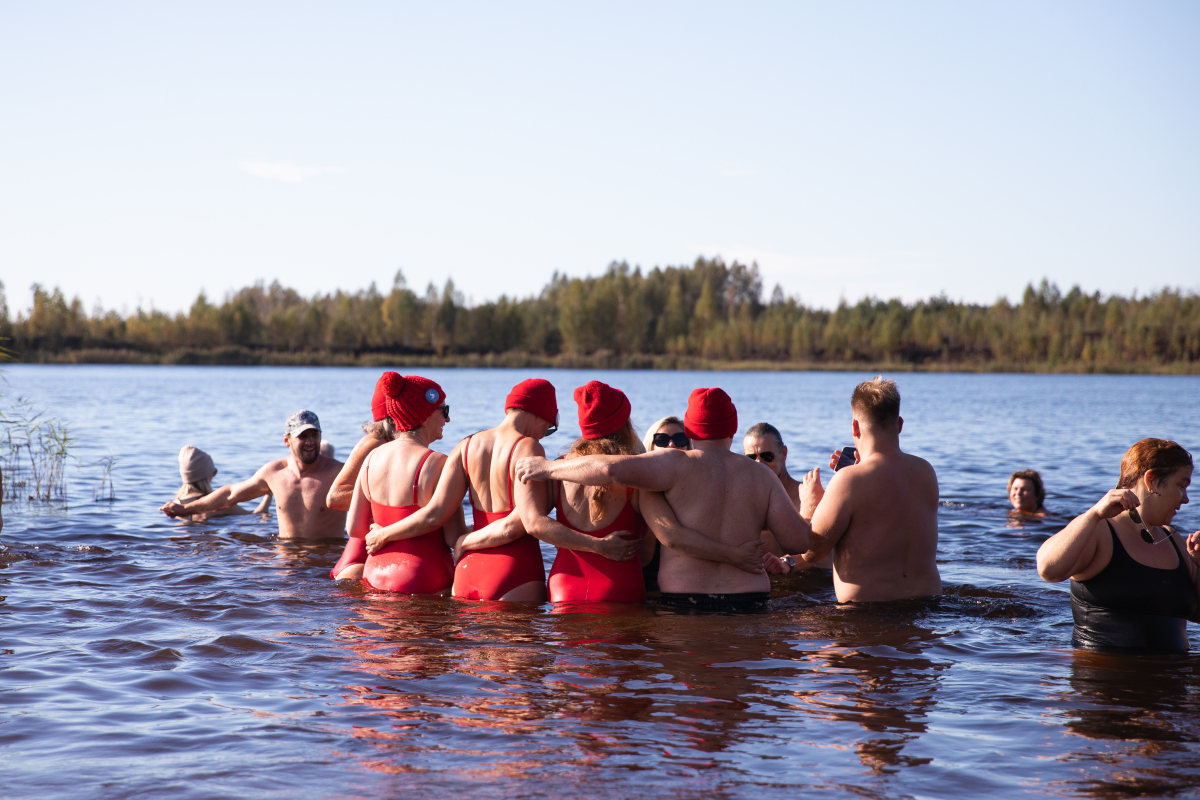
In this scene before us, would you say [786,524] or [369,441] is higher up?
[369,441]

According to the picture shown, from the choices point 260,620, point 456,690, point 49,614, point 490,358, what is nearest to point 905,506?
point 456,690

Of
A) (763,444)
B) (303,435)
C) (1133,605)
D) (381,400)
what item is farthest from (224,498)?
(1133,605)

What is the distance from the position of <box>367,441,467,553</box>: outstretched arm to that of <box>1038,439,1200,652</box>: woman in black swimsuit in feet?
11.9

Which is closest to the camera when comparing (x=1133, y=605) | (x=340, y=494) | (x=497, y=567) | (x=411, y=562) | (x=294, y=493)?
(x=1133, y=605)

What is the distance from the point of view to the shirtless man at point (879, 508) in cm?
618

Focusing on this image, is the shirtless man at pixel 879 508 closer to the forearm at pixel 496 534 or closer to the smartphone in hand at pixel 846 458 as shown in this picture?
the smartphone in hand at pixel 846 458

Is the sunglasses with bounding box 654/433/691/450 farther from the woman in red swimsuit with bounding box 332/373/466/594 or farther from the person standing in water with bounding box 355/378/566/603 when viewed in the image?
the woman in red swimsuit with bounding box 332/373/466/594

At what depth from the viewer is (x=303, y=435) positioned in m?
9.27

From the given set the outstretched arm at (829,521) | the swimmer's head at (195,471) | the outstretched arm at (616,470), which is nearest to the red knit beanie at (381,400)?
the outstretched arm at (616,470)

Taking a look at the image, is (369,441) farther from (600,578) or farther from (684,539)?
(684,539)

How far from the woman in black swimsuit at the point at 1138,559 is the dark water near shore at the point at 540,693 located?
0.31 metres

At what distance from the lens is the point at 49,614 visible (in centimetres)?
722

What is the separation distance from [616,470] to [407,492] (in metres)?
1.84

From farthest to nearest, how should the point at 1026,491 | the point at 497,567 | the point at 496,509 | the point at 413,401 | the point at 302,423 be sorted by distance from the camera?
the point at 1026,491, the point at 302,423, the point at 413,401, the point at 497,567, the point at 496,509
